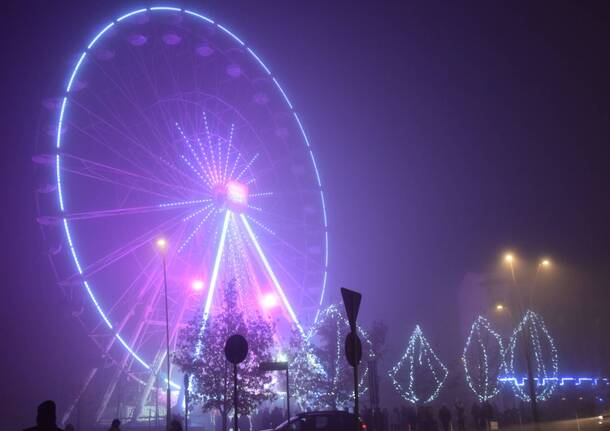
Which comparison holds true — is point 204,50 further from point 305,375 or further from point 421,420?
point 421,420

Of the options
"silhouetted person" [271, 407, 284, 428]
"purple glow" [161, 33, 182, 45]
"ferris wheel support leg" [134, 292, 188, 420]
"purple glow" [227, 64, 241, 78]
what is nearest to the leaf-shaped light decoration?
"ferris wheel support leg" [134, 292, 188, 420]

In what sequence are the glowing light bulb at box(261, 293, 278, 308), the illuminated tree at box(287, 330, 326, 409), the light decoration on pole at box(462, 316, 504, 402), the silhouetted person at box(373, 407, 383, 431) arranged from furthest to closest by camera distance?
the light decoration on pole at box(462, 316, 504, 402) < the illuminated tree at box(287, 330, 326, 409) < the glowing light bulb at box(261, 293, 278, 308) < the silhouetted person at box(373, 407, 383, 431)

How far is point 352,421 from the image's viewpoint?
1559 cm

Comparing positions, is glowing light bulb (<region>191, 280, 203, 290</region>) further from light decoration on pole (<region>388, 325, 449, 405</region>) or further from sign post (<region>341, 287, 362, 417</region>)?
light decoration on pole (<region>388, 325, 449, 405</region>)

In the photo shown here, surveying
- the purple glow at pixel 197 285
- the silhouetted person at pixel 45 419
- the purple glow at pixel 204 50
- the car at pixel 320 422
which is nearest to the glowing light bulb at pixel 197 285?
the purple glow at pixel 197 285

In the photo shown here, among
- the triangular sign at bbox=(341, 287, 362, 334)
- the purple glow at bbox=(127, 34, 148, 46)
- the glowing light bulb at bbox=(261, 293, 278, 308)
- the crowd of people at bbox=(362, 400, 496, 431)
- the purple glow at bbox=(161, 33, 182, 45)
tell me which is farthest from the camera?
the glowing light bulb at bbox=(261, 293, 278, 308)

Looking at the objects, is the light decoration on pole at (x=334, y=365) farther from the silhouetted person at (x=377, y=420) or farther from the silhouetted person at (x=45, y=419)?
the silhouetted person at (x=45, y=419)

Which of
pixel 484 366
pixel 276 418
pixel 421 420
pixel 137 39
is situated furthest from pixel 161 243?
pixel 484 366

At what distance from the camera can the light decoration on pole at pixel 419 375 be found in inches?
1806

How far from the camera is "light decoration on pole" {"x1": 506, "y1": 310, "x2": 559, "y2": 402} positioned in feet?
152

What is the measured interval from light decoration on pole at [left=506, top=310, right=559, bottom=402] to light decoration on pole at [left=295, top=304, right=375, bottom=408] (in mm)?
12598

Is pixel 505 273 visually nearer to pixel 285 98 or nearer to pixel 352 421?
Answer: pixel 285 98

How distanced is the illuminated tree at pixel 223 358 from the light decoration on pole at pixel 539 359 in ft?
85.1

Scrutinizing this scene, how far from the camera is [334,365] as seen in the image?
132 feet
